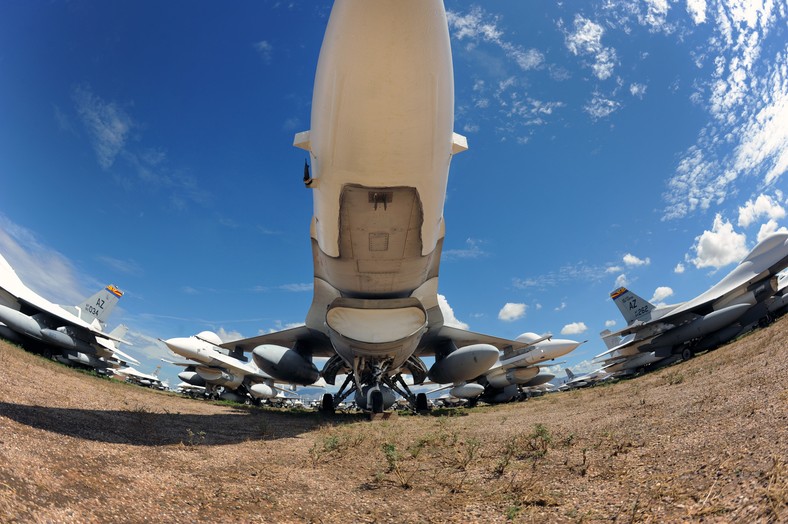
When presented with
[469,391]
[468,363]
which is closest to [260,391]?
[469,391]

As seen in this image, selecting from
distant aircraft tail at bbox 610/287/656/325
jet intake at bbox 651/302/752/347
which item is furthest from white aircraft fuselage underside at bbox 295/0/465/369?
distant aircraft tail at bbox 610/287/656/325

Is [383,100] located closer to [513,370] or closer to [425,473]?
[425,473]

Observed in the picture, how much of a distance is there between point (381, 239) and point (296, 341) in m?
7.71

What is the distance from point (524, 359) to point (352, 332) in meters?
12.6

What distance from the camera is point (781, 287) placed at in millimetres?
17031

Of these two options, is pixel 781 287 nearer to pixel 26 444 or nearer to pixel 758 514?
pixel 758 514

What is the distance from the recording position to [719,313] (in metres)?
15.8

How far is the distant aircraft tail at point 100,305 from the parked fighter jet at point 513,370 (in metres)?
23.0

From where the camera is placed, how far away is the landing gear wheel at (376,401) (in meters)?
8.88

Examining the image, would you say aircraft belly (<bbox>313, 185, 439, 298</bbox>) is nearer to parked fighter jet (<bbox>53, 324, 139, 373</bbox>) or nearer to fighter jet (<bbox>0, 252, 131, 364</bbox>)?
fighter jet (<bbox>0, 252, 131, 364</bbox>)

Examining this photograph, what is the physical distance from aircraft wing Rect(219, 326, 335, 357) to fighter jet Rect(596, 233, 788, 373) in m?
16.7

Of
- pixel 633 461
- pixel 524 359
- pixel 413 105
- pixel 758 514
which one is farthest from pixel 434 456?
pixel 524 359

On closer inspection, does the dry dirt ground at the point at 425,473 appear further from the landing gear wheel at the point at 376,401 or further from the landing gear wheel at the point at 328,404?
the landing gear wheel at the point at 328,404

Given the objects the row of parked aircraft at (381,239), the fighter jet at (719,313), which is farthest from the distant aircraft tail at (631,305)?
the row of parked aircraft at (381,239)
